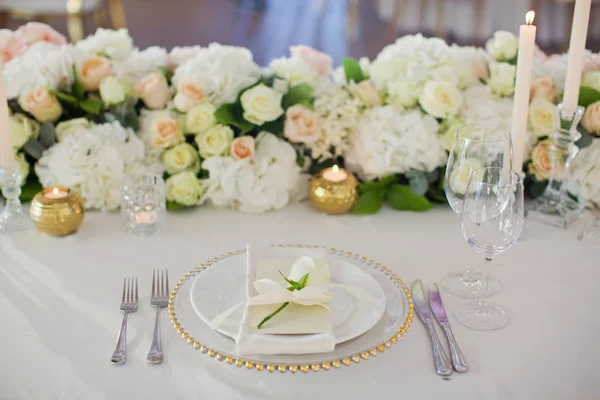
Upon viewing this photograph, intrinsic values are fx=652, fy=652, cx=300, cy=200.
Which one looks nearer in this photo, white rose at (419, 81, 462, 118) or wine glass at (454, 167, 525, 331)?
wine glass at (454, 167, 525, 331)

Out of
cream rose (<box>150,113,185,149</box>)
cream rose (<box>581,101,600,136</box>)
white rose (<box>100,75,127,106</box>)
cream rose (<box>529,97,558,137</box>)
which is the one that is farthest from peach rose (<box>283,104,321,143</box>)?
cream rose (<box>581,101,600,136</box>)

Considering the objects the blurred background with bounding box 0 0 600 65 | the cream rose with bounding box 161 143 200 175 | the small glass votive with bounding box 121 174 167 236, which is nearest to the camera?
the small glass votive with bounding box 121 174 167 236

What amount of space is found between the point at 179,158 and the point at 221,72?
0.69 ft

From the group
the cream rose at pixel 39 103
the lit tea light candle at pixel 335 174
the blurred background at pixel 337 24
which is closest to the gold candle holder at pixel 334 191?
the lit tea light candle at pixel 335 174

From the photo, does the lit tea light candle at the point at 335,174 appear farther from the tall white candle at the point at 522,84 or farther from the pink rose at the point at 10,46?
the pink rose at the point at 10,46

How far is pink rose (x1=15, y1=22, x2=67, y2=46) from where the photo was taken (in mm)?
1543

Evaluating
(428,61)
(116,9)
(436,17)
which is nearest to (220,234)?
(428,61)

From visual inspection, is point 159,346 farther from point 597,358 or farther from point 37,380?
point 597,358

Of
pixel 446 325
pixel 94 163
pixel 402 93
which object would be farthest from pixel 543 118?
pixel 94 163

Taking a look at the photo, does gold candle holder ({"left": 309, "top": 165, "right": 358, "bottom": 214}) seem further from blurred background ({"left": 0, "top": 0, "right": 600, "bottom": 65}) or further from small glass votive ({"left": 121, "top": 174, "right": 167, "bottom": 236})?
blurred background ({"left": 0, "top": 0, "right": 600, "bottom": 65})

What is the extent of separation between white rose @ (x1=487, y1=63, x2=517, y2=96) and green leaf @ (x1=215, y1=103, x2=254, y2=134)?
0.54 metres

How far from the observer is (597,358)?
94 cm

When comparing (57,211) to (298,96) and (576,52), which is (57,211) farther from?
(576,52)

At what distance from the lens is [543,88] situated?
142 cm
